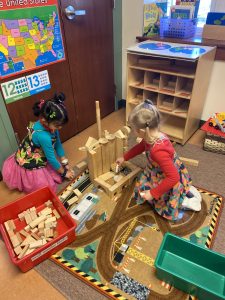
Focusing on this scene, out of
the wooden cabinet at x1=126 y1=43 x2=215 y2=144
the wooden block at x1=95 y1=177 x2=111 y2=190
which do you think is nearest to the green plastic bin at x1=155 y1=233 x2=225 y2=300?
the wooden block at x1=95 y1=177 x2=111 y2=190

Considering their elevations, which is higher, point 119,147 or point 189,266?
point 119,147

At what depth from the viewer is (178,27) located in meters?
1.98

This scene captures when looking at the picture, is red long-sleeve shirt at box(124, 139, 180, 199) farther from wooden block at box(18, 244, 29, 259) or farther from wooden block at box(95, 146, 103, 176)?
wooden block at box(18, 244, 29, 259)

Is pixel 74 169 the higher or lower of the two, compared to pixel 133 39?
lower

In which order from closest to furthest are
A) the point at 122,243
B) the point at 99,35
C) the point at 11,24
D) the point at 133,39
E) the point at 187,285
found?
the point at 187,285
the point at 122,243
the point at 11,24
the point at 99,35
the point at 133,39

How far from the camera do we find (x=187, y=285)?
3.43 ft

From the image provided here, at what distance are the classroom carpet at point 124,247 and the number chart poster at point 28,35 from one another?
964 mm

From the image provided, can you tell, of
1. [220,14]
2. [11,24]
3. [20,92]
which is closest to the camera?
[11,24]

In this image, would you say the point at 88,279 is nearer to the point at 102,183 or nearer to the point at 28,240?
the point at 28,240

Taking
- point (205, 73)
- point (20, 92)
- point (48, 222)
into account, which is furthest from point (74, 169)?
point (205, 73)

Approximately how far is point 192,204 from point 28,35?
4.96 feet

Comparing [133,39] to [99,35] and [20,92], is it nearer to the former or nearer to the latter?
[99,35]

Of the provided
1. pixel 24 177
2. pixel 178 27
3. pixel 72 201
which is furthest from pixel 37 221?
pixel 178 27

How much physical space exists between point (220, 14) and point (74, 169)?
161cm
